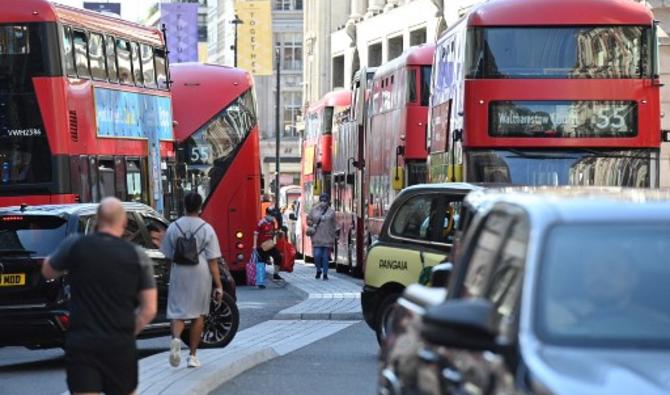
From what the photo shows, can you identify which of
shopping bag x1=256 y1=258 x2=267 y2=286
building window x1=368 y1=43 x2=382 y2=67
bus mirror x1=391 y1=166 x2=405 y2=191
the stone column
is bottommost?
shopping bag x1=256 y1=258 x2=267 y2=286

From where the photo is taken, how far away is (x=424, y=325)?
6.33m

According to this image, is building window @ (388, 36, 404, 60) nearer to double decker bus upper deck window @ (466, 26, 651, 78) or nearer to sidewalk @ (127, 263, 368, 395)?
sidewalk @ (127, 263, 368, 395)

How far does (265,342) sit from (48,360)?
2445 millimetres

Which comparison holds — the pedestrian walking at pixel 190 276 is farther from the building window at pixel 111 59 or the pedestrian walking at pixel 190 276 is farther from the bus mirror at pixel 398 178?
the bus mirror at pixel 398 178

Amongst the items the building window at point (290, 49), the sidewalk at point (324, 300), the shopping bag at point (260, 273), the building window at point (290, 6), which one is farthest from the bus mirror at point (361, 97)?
the building window at point (290, 6)

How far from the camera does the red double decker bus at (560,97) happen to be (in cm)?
2212

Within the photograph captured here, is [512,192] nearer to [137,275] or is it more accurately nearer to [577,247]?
[577,247]

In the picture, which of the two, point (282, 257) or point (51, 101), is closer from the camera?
point (51, 101)

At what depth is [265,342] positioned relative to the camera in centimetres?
1941

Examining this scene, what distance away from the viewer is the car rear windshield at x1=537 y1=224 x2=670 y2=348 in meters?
6.40

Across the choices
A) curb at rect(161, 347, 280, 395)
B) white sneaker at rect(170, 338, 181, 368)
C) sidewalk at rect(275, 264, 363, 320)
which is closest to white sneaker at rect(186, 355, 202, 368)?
curb at rect(161, 347, 280, 395)

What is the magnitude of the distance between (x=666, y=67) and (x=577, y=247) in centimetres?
3065

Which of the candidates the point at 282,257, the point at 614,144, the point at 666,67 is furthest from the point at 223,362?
the point at 666,67

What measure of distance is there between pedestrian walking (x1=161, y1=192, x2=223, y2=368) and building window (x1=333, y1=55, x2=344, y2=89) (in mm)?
66765
